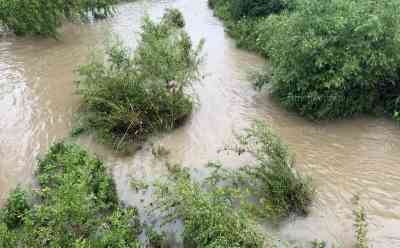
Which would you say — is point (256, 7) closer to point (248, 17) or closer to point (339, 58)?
point (248, 17)

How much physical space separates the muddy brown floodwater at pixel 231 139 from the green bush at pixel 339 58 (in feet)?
1.54

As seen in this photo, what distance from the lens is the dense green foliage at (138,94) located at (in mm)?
7598

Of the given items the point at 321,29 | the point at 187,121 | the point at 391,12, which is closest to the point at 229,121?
the point at 187,121

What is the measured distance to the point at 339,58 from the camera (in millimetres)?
7434

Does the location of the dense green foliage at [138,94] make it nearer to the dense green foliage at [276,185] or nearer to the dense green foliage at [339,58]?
the dense green foliage at [339,58]

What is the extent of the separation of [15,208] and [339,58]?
6.37 metres

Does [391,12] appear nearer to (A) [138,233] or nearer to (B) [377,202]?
(B) [377,202]

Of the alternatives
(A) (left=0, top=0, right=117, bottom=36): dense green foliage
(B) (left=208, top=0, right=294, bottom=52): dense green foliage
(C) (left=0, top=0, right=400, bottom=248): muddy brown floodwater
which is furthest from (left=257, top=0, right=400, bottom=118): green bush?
(A) (left=0, top=0, right=117, bottom=36): dense green foliage

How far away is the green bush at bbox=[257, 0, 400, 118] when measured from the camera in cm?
732

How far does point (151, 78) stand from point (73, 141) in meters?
2.06

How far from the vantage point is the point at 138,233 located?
17.7ft

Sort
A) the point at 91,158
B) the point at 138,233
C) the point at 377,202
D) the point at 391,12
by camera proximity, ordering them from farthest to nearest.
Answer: the point at 391,12, the point at 91,158, the point at 377,202, the point at 138,233

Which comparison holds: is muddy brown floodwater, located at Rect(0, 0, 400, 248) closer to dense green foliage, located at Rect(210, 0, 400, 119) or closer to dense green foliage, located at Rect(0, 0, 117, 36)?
dense green foliage, located at Rect(210, 0, 400, 119)

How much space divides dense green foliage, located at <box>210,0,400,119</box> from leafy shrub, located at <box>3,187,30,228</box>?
5.45m
